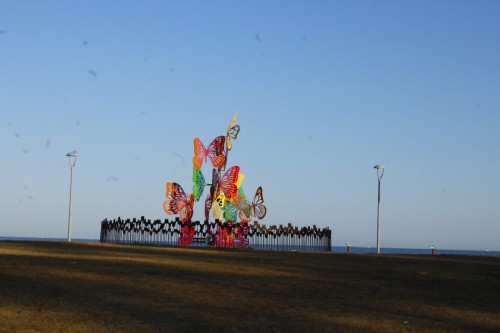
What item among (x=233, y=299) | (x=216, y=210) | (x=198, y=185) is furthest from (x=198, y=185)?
(x=233, y=299)

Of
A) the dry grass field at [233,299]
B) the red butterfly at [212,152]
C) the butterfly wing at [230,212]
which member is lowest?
the dry grass field at [233,299]

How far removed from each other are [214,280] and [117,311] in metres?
5.80

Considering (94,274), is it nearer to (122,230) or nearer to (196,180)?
(196,180)

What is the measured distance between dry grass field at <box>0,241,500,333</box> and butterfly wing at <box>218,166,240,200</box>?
2482cm

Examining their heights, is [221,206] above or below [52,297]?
above

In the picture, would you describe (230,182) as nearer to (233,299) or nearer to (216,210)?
(216,210)

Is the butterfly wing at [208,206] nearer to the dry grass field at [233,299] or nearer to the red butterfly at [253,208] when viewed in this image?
the red butterfly at [253,208]

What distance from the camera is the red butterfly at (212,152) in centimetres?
4975

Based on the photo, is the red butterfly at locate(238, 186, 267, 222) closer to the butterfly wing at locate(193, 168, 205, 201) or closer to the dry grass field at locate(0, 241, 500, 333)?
the butterfly wing at locate(193, 168, 205, 201)

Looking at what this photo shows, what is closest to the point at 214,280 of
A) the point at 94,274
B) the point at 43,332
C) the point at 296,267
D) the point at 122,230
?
the point at 94,274

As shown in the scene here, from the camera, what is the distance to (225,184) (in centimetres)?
4962

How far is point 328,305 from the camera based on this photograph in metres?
15.6

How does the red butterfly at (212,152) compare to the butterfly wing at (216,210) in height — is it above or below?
above

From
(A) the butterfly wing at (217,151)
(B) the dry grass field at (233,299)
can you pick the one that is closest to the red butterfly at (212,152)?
(A) the butterfly wing at (217,151)
